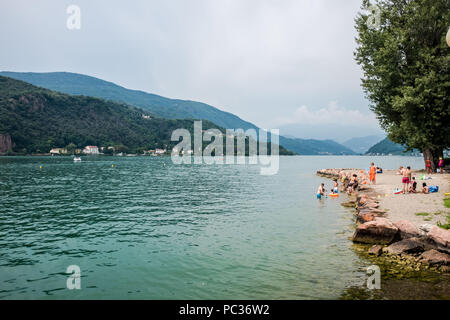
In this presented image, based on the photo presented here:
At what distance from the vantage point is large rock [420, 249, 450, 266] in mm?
13023

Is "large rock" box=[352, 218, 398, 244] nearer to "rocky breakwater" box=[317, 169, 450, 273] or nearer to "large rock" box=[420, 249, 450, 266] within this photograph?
"rocky breakwater" box=[317, 169, 450, 273]

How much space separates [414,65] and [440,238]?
35.1 m

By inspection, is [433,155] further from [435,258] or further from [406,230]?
[435,258]

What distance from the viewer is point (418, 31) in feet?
133

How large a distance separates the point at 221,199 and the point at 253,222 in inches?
506

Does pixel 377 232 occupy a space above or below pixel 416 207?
below

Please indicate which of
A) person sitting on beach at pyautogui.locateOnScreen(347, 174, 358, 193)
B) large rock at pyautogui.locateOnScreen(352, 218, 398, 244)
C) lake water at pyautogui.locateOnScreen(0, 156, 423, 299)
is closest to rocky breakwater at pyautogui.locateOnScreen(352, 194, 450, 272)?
large rock at pyautogui.locateOnScreen(352, 218, 398, 244)

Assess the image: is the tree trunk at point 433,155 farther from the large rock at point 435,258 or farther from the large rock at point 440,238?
the large rock at point 435,258

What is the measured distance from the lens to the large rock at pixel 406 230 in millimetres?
15845

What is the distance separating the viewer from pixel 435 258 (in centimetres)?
1325

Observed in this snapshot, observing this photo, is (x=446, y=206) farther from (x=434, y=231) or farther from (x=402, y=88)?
(x=402, y=88)

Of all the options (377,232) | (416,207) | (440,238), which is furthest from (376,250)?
(416,207)

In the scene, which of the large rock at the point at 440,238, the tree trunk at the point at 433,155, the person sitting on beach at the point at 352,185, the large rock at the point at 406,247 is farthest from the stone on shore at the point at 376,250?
the tree trunk at the point at 433,155
